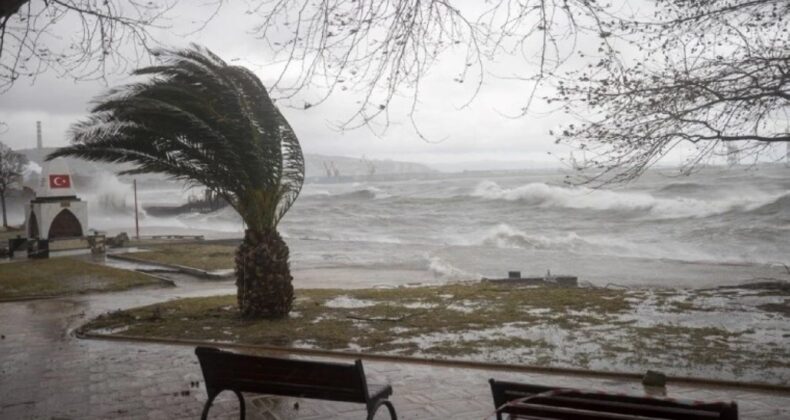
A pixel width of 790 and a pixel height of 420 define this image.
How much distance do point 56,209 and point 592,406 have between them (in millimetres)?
27415

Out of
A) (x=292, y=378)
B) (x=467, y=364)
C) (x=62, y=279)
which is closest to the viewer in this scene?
(x=292, y=378)

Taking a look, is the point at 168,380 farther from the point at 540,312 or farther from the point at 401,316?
the point at 540,312

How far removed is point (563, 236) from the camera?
3150 centimetres

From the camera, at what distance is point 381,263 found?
Answer: 21969 millimetres

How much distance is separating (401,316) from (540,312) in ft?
7.12

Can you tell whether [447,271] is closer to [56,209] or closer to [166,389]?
[166,389]

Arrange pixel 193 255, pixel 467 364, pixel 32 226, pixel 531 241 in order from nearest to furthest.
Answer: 1. pixel 467 364
2. pixel 193 255
3. pixel 32 226
4. pixel 531 241

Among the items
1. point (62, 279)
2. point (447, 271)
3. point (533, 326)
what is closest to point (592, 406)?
point (533, 326)

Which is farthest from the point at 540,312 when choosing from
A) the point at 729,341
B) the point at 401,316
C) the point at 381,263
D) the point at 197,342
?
the point at 381,263

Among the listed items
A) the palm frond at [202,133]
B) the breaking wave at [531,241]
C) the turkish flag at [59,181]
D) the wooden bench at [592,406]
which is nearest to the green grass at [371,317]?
the palm frond at [202,133]

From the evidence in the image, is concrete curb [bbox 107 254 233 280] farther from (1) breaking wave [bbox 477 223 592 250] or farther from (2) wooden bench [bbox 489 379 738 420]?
(1) breaking wave [bbox 477 223 592 250]

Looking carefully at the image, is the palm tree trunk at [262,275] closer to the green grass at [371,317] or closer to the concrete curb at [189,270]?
the green grass at [371,317]

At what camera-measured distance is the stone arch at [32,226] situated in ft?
86.3

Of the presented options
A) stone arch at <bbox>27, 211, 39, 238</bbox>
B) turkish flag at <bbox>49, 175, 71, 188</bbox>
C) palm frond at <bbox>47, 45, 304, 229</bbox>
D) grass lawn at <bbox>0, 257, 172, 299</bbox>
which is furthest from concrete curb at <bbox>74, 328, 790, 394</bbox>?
turkish flag at <bbox>49, 175, 71, 188</bbox>
